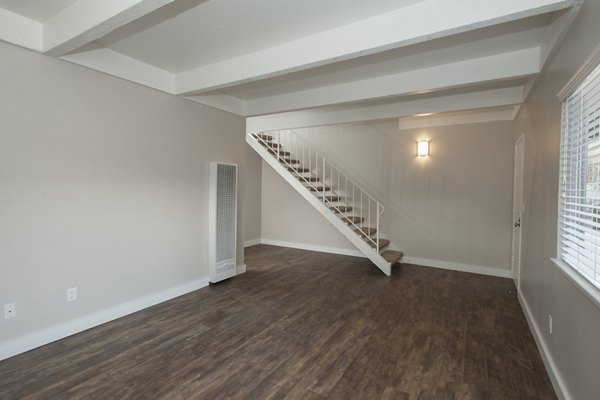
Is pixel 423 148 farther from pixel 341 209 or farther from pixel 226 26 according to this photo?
pixel 226 26

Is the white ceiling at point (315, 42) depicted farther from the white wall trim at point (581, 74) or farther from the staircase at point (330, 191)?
the staircase at point (330, 191)

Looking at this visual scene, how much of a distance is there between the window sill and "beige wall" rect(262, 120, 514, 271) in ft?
9.49

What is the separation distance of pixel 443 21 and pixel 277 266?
4.08 m

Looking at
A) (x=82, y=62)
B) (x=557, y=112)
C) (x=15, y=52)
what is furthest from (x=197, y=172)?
(x=557, y=112)

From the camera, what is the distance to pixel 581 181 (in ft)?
5.97

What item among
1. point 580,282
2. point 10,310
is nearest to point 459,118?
point 580,282

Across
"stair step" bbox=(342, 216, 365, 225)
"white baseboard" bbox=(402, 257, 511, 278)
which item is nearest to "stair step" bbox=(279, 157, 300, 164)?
"stair step" bbox=(342, 216, 365, 225)

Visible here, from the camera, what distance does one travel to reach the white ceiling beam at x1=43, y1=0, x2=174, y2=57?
181 centimetres

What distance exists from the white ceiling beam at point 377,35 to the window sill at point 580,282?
151cm

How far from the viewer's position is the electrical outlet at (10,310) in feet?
7.77

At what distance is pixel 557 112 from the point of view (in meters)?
2.24

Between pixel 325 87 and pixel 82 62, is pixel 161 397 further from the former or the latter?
pixel 325 87

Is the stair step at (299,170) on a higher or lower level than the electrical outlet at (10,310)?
higher

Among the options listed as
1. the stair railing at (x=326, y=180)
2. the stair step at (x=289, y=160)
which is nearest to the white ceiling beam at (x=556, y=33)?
the stair railing at (x=326, y=180)
